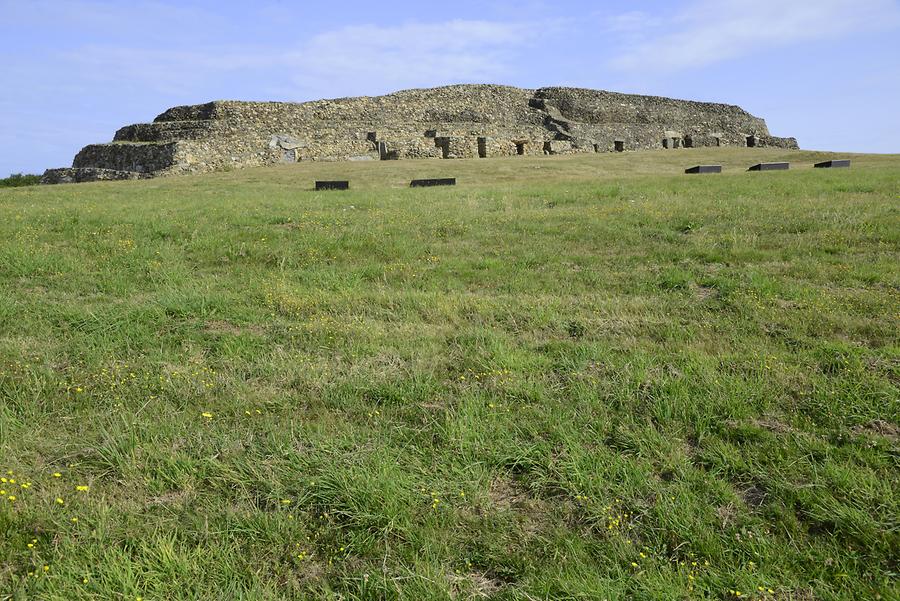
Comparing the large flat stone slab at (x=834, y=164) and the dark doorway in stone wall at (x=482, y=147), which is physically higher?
the dark doorway in stone wall at (x=482, y=147)

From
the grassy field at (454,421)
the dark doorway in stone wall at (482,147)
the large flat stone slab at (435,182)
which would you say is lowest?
the grassy field at (454,421)

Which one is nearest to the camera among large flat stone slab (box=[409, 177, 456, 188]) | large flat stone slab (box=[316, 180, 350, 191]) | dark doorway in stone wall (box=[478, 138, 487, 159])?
large flat stone slab (box=[316, 180, 350, 191])

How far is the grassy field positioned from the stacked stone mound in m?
18.7

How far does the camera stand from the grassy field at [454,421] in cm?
292

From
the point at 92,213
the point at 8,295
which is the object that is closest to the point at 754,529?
the point at 8,295

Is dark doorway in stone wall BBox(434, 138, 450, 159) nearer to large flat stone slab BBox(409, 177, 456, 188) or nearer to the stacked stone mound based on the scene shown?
the stacked stone mound

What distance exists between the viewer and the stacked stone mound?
2533cm

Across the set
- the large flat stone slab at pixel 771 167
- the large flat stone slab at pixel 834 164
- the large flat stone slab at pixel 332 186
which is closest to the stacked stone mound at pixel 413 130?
Result: the large flat stone slab at pixel 332 186

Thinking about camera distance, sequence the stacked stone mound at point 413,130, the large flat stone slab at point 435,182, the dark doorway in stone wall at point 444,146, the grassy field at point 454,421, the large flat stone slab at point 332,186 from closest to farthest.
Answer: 1. the grassy field at point 454,421
2. the large flat stone slab at point 332,186
3. the large flat stone slab at point 435,182
4. the stacked stone mound at point 413,130
5. the dark doorway in stone wall at point 444,146

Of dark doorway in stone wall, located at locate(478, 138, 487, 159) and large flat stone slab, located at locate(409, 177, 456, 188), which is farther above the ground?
dark doorway in stone wall, located at locate(478, 138, 487, 159)

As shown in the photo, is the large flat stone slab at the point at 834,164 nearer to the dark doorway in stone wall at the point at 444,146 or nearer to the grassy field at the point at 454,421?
the grassy field at the point at 454,421

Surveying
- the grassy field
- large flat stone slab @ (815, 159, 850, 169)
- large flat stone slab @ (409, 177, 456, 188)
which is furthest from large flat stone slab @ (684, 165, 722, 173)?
the grassy field

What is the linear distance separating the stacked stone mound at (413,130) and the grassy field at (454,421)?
18667mm

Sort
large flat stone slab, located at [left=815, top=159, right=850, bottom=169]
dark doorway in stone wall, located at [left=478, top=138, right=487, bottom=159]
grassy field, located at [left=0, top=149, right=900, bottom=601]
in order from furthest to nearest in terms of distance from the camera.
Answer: dark doorway in stone wall, located at [left=478, top=138, right=487, bottom=159], large flat stone slab, located at [left=815, top=159, right=850, bottom=169], grassy field, located at [left=0, top=149, right=900, bottom=601]
